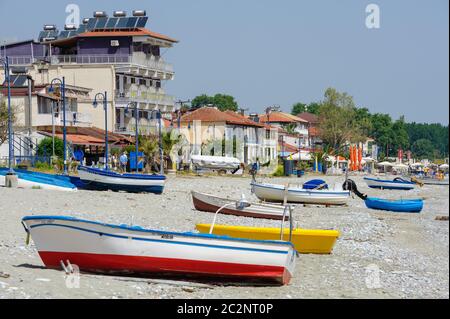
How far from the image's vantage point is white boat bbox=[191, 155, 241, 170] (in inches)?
3022

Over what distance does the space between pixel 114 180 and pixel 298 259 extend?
19.9m

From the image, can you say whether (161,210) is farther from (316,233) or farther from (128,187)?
(316,233)

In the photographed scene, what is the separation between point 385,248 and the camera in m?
26.0

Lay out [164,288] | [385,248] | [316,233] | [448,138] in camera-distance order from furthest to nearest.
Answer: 1. [385,248]
2. [316,233]
3. [164,288]
4. [448,138]

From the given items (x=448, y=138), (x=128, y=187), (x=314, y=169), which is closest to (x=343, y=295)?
(x=448, y=138)

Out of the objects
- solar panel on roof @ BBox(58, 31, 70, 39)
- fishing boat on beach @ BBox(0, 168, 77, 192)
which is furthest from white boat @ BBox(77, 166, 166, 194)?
solar panel on roof @ BBox(58, 31, 70, 39)

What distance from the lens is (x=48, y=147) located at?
55.9 metres

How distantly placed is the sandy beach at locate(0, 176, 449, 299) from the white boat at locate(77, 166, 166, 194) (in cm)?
76

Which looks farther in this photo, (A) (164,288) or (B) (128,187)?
(B) (128,187)

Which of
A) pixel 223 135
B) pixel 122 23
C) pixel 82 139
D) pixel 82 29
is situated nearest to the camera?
pixel 82 139

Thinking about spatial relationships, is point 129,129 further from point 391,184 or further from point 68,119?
point 391,184

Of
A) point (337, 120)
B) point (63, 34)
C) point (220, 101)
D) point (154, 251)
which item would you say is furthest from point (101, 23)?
point (220, 101)

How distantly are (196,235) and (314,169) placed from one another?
80739mm

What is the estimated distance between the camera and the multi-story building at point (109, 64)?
7775cm
